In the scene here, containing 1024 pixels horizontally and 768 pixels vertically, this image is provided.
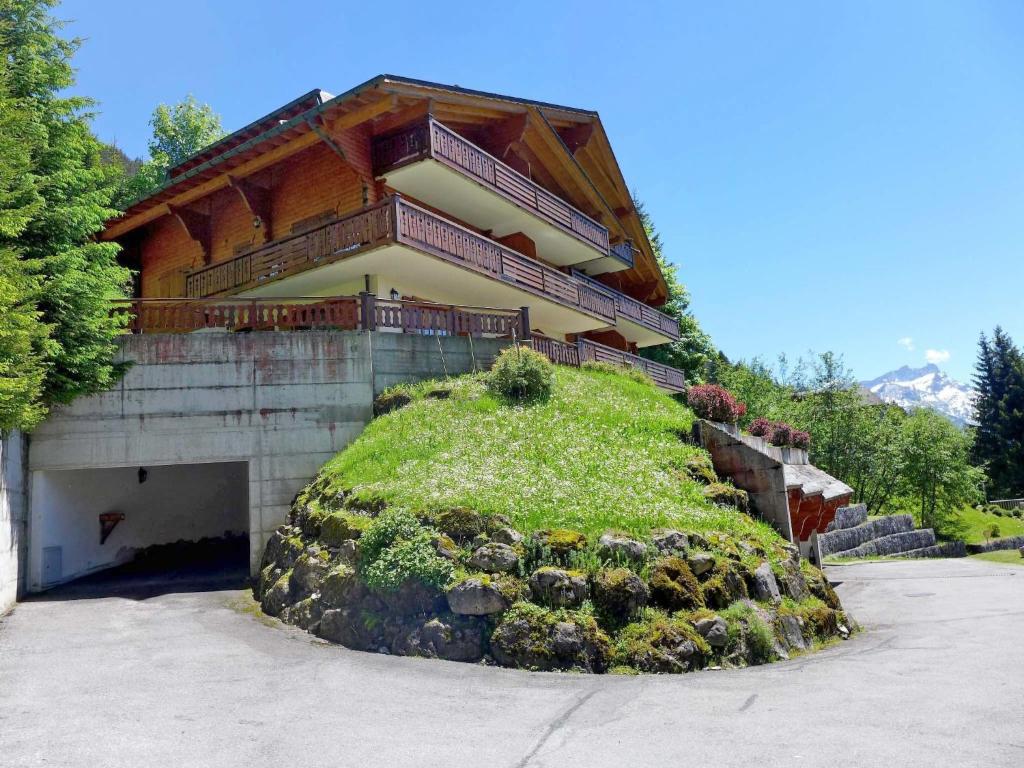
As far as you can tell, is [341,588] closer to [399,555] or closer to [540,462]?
[399,555]

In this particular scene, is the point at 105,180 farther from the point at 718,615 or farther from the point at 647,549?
the point at 718,615

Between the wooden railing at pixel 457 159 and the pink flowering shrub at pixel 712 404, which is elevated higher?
the wooden railing at pixel 457 159

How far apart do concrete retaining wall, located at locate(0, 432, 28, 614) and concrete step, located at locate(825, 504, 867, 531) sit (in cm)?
2857

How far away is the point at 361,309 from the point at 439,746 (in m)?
12.1

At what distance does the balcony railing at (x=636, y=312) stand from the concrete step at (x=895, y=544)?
41.1ft

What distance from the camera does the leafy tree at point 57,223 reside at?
11867 millimetres

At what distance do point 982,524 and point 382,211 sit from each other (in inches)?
1491

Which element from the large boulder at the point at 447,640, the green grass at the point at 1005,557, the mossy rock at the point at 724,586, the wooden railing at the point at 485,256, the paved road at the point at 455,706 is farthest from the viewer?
the green grass at the point at 1005,557

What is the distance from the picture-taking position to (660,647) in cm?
888

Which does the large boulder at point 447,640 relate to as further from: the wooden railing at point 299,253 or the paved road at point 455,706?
the wooden railing at point 299,253

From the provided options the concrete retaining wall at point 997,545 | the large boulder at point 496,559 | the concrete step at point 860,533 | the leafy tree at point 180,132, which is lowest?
the concrete retaining wall at point 997,545

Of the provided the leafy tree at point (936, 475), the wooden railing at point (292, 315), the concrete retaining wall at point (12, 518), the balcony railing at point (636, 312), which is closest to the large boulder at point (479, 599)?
the concrete retaining wall at point (12, 518)

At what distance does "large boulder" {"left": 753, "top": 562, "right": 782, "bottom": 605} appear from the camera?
1030 centimetres

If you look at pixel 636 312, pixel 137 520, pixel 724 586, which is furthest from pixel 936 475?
pixel 137 520
